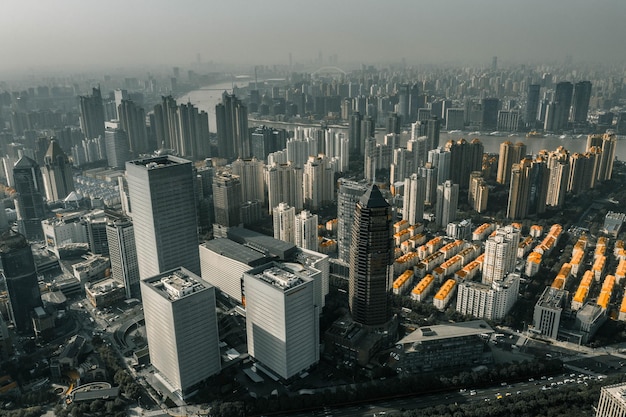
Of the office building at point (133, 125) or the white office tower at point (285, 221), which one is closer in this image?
the white office tower at point (285, 221)

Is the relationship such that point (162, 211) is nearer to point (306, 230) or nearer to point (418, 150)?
point (306, 230)

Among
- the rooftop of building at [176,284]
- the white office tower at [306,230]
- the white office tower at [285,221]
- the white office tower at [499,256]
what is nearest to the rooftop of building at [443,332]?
the white office tower at [499,256]

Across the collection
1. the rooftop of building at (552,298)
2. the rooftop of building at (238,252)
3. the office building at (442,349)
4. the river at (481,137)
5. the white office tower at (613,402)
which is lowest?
the office building at (442,349)

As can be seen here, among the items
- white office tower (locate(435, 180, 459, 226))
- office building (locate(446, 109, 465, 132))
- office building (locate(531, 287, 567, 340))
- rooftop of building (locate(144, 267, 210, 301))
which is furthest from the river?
rooftop of building (locate(144, 267, 210, 301))

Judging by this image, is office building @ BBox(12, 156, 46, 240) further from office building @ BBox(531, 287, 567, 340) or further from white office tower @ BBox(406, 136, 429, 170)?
office building @ BBox(531, 287, 567, 340)

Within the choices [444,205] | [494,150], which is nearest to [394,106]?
[494,150]

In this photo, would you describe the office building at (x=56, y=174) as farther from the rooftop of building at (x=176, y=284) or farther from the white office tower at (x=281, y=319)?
the white office tower at (x=281, y=319)
